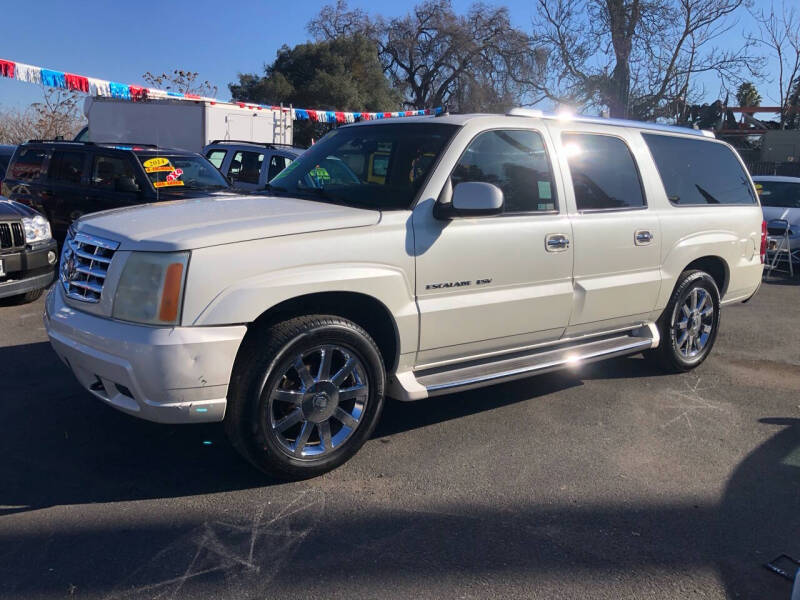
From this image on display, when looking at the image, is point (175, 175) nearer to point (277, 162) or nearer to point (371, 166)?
point (277, 162)

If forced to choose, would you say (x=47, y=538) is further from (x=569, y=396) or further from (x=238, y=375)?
(x=569, y=396)

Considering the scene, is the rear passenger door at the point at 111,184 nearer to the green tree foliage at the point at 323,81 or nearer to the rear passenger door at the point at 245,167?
the rear passenger door at the point at 245,167

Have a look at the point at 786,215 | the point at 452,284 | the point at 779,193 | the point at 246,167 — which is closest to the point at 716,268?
the point at 452,284

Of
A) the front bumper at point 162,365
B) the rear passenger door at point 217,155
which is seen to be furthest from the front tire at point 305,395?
the rear passenger door at point 217,155

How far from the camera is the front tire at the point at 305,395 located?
3.50 metres

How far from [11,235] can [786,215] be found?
1138cm

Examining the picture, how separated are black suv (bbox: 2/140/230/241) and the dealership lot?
167 inches

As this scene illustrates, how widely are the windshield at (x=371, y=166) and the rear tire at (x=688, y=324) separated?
2.51 m

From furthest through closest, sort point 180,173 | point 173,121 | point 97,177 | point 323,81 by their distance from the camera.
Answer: point 323,81 < point 173,121 < point 180,173 < point 97,177

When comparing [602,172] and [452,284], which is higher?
[602,172]

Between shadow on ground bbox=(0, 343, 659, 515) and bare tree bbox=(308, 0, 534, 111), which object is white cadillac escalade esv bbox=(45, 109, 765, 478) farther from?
bare tree bbox=(308, 0, 534, 111)

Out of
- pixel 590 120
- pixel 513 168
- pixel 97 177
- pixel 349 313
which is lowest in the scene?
pixel 349 313

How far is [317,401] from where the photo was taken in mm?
3770

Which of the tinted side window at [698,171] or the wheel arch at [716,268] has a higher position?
the tinted side window at [698,171]
